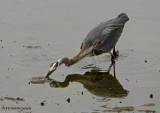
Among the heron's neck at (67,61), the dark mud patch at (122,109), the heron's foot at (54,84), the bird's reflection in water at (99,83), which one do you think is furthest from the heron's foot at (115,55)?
the dark mud patch at (122,109)

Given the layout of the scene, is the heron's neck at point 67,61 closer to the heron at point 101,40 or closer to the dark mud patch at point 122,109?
the heron at point 101,40

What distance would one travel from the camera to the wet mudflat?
31.5 ft

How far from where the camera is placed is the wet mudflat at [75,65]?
31.5ft

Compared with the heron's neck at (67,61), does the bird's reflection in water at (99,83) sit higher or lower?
lower

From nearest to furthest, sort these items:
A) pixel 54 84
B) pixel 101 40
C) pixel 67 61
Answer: pixel 54 84
pixel 67 61
pixel 101 40

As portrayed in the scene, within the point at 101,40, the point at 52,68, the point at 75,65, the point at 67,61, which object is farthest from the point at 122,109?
the point at 101,40

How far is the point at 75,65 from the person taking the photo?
12312 mm

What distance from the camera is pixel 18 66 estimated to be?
11.8 metres

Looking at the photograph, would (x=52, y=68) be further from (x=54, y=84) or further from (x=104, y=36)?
(x=104, y=36)

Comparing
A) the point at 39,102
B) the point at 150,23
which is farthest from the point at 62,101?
the point at 150,23

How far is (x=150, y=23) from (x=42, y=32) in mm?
3526

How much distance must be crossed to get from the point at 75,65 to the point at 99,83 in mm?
1520

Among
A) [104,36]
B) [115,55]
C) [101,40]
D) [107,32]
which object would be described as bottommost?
[115,55]

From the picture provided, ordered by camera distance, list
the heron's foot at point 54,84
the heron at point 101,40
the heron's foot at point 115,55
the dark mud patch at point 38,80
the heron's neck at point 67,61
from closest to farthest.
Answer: the heron's foot at point 54,84 < the dark mud patch at point 38,80 < the heron's neck at point 67,61 < the heron at point 101,40 < the heron's foot at point 115,55
